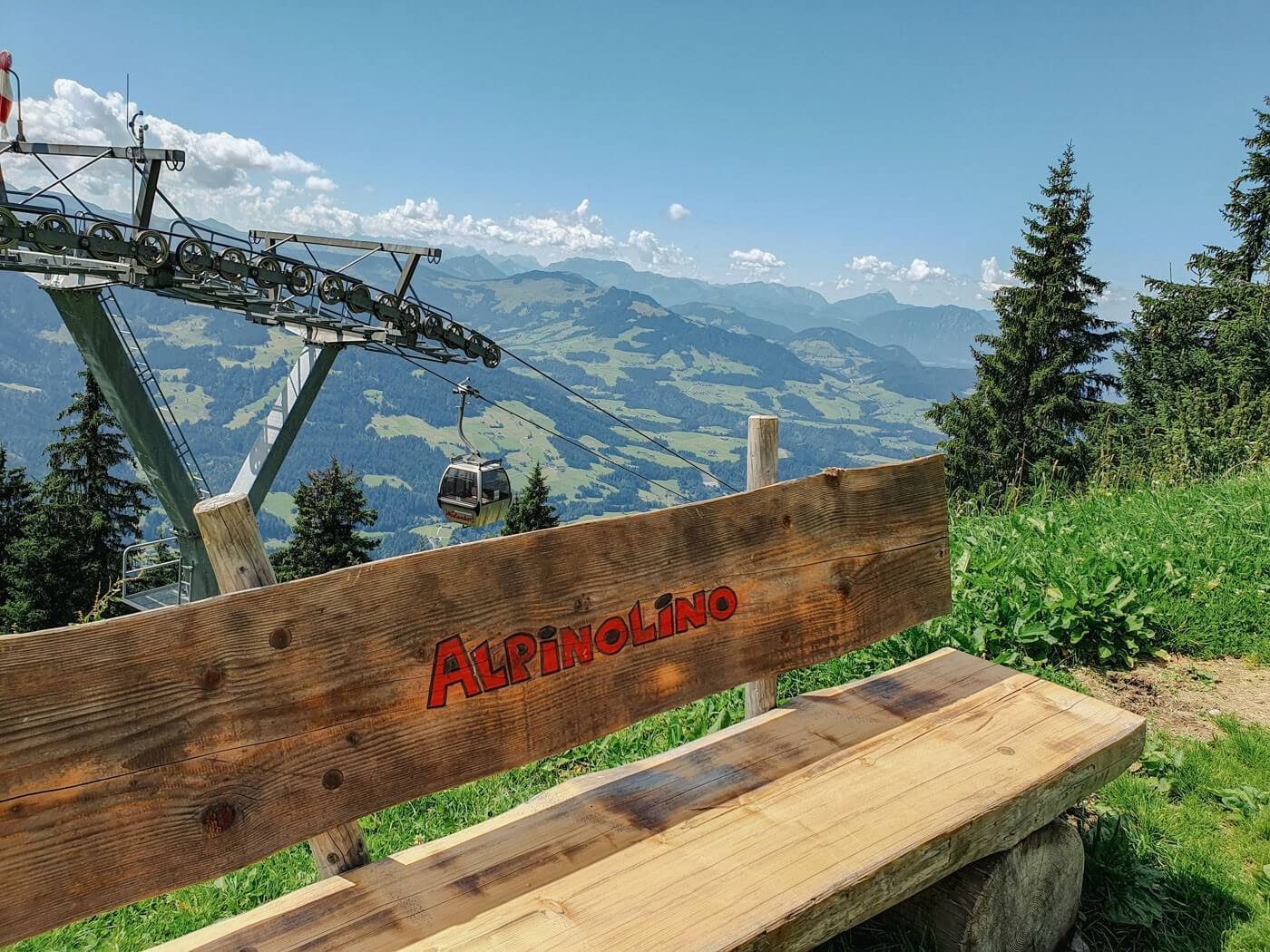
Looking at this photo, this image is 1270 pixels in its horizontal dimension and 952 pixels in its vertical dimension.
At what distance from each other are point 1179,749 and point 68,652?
13.5ft

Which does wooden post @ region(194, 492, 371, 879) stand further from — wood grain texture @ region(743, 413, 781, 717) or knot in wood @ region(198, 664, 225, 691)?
wood grain texture @ region(743, 413, 781, 717)

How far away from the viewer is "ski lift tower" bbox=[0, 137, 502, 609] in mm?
11625

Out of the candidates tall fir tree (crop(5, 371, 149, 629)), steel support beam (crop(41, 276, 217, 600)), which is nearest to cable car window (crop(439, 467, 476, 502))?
steel support beam (crop(41, 276, 217, 600))

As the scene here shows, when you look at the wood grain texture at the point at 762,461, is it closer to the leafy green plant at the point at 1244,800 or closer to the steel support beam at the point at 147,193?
the leafy green plant at the point at 1244,800

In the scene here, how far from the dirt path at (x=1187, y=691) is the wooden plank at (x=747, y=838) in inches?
64.7

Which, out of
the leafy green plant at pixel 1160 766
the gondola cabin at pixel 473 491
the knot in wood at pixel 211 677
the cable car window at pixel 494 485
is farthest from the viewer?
the cable car window at pixel 494 485

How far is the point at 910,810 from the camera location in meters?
2.29

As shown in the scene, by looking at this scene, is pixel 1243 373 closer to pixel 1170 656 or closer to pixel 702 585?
pixel 1170 656

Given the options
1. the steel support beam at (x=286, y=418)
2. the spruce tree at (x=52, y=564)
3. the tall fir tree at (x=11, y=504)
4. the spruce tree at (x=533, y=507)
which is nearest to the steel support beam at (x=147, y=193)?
the steel support beam at (x=286, y=418)

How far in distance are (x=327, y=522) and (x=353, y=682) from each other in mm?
36801

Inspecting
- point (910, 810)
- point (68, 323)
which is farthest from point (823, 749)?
point (68, 323)

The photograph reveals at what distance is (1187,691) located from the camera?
4438mm

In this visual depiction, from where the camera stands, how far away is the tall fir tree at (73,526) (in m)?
29.8

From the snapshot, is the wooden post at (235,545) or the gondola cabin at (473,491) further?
the gondola cabin at (473,491)
